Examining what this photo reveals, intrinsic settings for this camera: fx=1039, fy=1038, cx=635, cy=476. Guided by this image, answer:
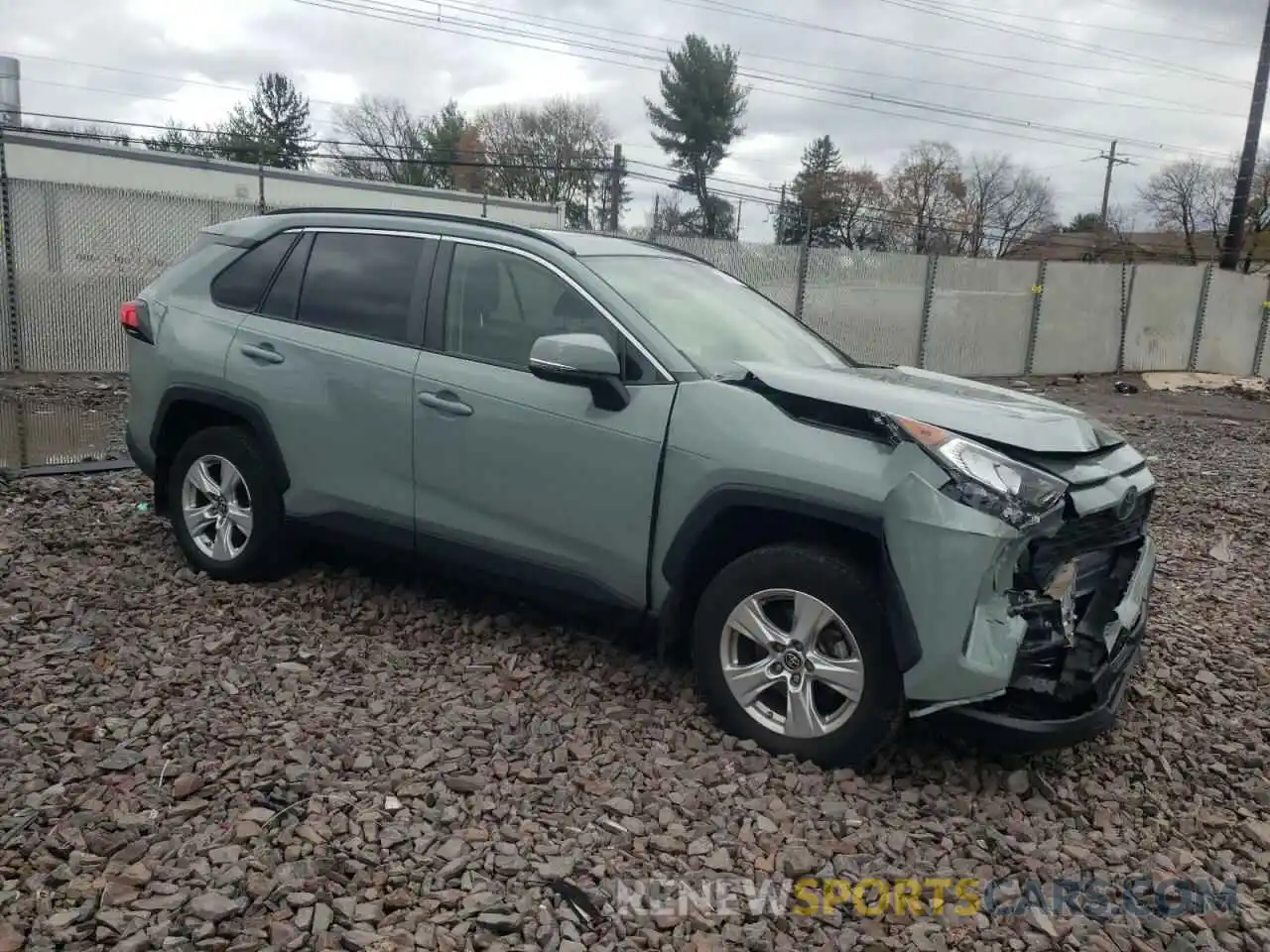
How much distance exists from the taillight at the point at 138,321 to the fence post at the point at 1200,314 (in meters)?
21.9

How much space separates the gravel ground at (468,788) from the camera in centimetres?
264

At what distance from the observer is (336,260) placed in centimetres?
464

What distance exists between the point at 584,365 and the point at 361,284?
4.78 feet

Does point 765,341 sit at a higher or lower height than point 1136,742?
higher

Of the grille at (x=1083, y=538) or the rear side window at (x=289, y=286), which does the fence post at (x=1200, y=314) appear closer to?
the grille at (x=1083, y=538)

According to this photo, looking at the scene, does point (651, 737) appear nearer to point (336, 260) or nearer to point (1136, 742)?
point (1136, 742)

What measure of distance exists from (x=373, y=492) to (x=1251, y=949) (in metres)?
3.38

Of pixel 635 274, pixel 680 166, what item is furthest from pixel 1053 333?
pixel 680 166

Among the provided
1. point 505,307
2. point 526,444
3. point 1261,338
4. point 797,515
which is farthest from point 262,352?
point 1261,338

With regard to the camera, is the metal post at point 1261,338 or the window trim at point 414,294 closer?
the window trim at point 414,294

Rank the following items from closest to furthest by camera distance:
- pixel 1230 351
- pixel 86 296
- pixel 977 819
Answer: pixel 977 819, pixel 86 296, pixel 1230 351

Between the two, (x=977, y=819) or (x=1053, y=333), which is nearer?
(x=977, y=819)

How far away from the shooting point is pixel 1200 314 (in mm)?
21922

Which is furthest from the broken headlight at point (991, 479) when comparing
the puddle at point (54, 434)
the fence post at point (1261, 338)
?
the fence post at point (1261, 338)
